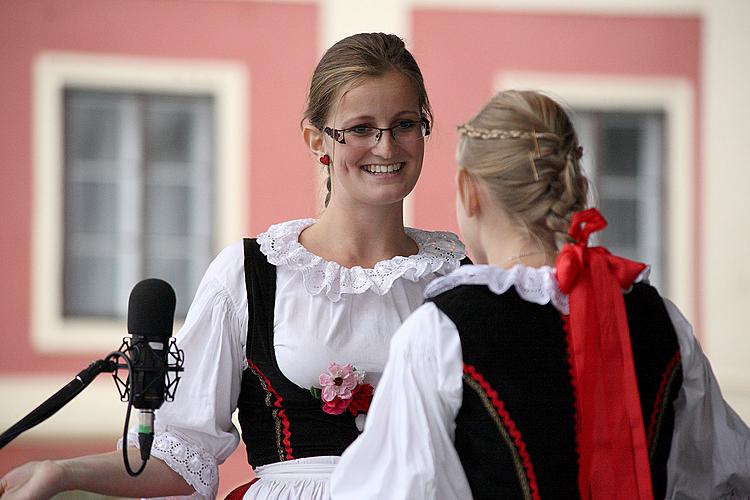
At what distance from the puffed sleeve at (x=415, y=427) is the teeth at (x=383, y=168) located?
0.58 m

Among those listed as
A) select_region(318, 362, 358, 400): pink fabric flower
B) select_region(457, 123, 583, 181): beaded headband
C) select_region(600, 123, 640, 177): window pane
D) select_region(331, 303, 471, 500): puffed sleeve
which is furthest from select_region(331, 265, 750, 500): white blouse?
select_region(600, 123, 640, 177): window pane

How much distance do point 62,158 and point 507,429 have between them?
5.78 metres

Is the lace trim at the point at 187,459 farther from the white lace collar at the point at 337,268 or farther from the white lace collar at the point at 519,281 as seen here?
the white lace collar at the point at 519,281

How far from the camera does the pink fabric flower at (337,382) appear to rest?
2.32 metres

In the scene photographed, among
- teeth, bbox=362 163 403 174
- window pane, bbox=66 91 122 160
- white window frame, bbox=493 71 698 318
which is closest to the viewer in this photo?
teeth, bbox=362 163 403 174

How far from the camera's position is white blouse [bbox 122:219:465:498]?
2357 mm

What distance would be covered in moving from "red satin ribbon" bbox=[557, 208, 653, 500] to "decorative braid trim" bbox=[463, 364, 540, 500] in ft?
0.29

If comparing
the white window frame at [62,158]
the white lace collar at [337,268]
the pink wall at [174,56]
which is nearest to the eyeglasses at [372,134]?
the white lace collar at [337,268]

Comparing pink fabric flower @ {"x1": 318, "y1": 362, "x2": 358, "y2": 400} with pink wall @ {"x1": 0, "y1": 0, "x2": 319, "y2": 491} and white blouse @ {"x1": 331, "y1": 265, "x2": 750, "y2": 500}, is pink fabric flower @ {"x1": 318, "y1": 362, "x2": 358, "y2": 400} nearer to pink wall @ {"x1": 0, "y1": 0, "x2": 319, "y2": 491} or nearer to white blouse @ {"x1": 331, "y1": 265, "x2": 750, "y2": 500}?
white blouse @ {"x1": 331, "y1": 265, "x2": 750, "y2": 500}

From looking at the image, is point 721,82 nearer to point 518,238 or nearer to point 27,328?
point 27,328

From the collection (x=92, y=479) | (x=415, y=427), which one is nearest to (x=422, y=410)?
(x=415, y=427)

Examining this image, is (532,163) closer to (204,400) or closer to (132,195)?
(204,400)

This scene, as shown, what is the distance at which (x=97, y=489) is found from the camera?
2146 mm

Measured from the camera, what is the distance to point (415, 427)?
1.85 meters
